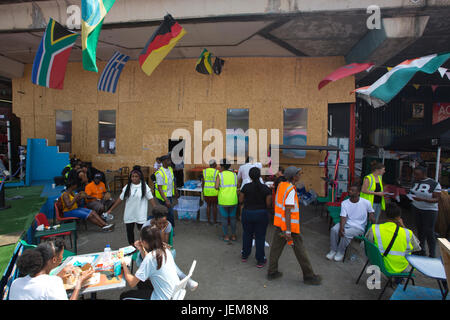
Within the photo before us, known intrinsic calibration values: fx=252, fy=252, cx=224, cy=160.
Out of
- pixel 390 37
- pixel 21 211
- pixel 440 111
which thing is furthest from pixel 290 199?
pixel 440 111

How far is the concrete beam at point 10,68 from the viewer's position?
37.6ft

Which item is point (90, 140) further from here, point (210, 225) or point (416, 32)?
point (416, 32)

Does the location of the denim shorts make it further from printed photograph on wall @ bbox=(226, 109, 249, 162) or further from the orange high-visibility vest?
printed photograph on wall @ bbox=(226, 109, 249, 162)

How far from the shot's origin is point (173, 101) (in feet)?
37.1

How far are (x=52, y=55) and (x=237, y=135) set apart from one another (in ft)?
22.5

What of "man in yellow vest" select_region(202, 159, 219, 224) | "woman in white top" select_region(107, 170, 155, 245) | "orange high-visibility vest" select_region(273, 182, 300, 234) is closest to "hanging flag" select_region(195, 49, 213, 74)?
"man in yellow vest" select_region(202, 159, 219, 224)

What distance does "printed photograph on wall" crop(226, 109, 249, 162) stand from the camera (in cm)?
1086

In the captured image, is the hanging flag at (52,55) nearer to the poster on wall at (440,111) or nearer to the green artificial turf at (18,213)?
the green artificial turf at (18,213)

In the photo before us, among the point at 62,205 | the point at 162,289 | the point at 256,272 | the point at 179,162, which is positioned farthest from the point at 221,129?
the point at 162,289

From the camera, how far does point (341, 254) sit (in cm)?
487

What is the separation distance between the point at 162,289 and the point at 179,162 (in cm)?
878

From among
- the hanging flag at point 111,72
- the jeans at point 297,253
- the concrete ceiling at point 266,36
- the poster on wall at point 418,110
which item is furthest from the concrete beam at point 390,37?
the hanging flag at point 111,72

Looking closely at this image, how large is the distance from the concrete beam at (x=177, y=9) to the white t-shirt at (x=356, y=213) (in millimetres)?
5601

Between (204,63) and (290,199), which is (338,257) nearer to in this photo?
(290,199)
